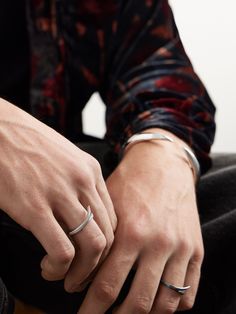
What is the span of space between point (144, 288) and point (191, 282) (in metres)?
0.07

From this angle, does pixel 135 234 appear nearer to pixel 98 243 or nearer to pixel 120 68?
pixel 98 243

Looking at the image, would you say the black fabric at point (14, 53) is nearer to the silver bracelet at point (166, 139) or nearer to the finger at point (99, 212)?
the silver bracelet at point (166, 139)

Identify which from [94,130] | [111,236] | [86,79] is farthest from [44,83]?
[94,130]

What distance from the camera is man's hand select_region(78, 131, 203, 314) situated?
1.70 feet

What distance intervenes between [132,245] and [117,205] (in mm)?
57

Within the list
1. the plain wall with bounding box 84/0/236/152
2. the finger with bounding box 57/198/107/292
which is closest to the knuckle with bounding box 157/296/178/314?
the finger with bounding box 57/198/107/292

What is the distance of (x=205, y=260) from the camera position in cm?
62

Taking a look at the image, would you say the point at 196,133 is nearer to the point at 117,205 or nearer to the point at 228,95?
the point at 117,205

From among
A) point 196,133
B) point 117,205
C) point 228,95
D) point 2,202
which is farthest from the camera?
point 228,95

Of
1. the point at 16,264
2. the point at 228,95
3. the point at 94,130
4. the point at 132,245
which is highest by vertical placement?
the point at 132,245

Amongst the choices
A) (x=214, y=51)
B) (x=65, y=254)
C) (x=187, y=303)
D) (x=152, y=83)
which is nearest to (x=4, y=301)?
(x=65, y=254)

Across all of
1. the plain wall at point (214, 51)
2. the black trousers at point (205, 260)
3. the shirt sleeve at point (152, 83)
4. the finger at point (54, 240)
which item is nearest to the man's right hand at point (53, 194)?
the finger at point (54, 240)

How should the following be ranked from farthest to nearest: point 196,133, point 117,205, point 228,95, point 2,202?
point 228,95 < point 196,133 < point 117,205 < point 2,202

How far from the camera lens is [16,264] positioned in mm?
657
